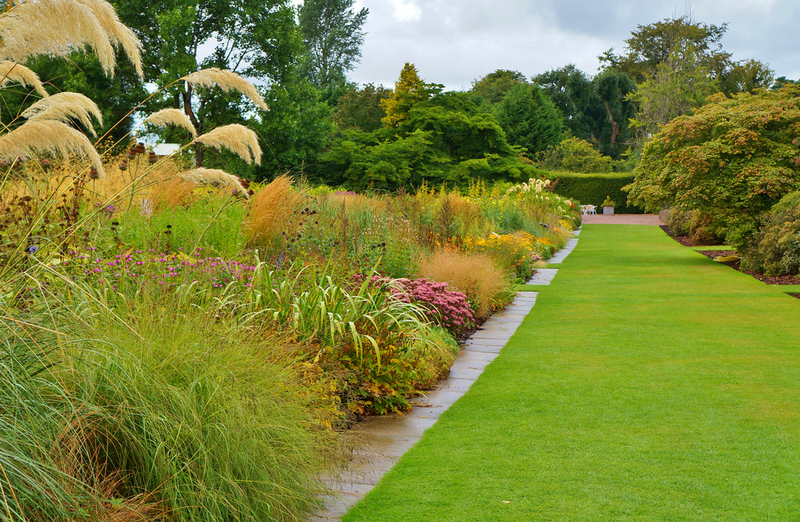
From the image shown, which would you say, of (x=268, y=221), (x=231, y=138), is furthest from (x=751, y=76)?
(x=231, y=138)

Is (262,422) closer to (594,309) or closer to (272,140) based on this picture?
(594,309)

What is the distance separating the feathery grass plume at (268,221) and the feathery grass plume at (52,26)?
4.40 metres

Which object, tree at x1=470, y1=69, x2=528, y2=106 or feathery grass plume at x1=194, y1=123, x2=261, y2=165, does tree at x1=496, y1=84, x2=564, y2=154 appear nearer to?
tree at x1=470, y1=69, x2=528, y2=106

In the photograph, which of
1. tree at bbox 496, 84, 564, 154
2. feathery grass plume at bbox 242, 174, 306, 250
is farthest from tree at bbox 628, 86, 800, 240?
tree at bbox 496, 84, 564, 154

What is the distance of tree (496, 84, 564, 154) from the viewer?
44250 millimetres

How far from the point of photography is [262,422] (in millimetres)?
2803

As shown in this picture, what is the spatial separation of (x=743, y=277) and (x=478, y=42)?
40.4 ft

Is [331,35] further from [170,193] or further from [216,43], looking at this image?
[170,193]

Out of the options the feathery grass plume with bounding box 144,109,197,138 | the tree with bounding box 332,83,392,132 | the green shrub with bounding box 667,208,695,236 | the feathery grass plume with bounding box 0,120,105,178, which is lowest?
the green shrub with bounding box 667,208,695,236

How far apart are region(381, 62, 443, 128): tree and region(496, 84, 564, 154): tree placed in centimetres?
1457

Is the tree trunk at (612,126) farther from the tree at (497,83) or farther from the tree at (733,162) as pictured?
the tree at (733,162)

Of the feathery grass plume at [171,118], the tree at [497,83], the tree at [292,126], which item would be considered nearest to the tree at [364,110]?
the tree at [292,126]

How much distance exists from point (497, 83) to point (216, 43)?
107ft

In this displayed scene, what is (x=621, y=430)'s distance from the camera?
4.23 m
